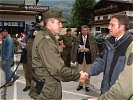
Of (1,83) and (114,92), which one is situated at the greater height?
(114,92)

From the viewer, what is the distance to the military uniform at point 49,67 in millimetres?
3852

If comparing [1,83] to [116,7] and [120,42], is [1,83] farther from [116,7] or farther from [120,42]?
[116,7]

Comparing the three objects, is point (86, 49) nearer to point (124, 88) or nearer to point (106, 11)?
point (124, 88)

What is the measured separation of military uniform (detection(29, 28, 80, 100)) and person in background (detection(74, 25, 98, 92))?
5.13 meters

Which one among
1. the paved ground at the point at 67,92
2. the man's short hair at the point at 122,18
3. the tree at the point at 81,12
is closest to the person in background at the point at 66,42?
the paved ground at the point at 67,92

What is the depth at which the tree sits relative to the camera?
77062 mm

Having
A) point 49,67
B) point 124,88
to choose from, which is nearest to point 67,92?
point 49,67

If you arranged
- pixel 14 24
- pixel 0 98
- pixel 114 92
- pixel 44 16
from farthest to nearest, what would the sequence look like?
pixel 14 24 → pixel 0 98 → pixel 44 16 → pixel 114 92

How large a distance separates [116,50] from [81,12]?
77.2 meters

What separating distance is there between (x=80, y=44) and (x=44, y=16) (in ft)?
17.1

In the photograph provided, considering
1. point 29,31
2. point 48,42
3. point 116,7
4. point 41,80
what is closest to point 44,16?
point 48,42

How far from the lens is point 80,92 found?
9117mm

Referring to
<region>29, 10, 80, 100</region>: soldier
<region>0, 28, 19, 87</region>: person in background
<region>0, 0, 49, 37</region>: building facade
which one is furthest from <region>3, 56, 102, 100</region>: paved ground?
<region>0, 0, 49, 37</region>: building facade

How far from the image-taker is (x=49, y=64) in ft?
12.6
